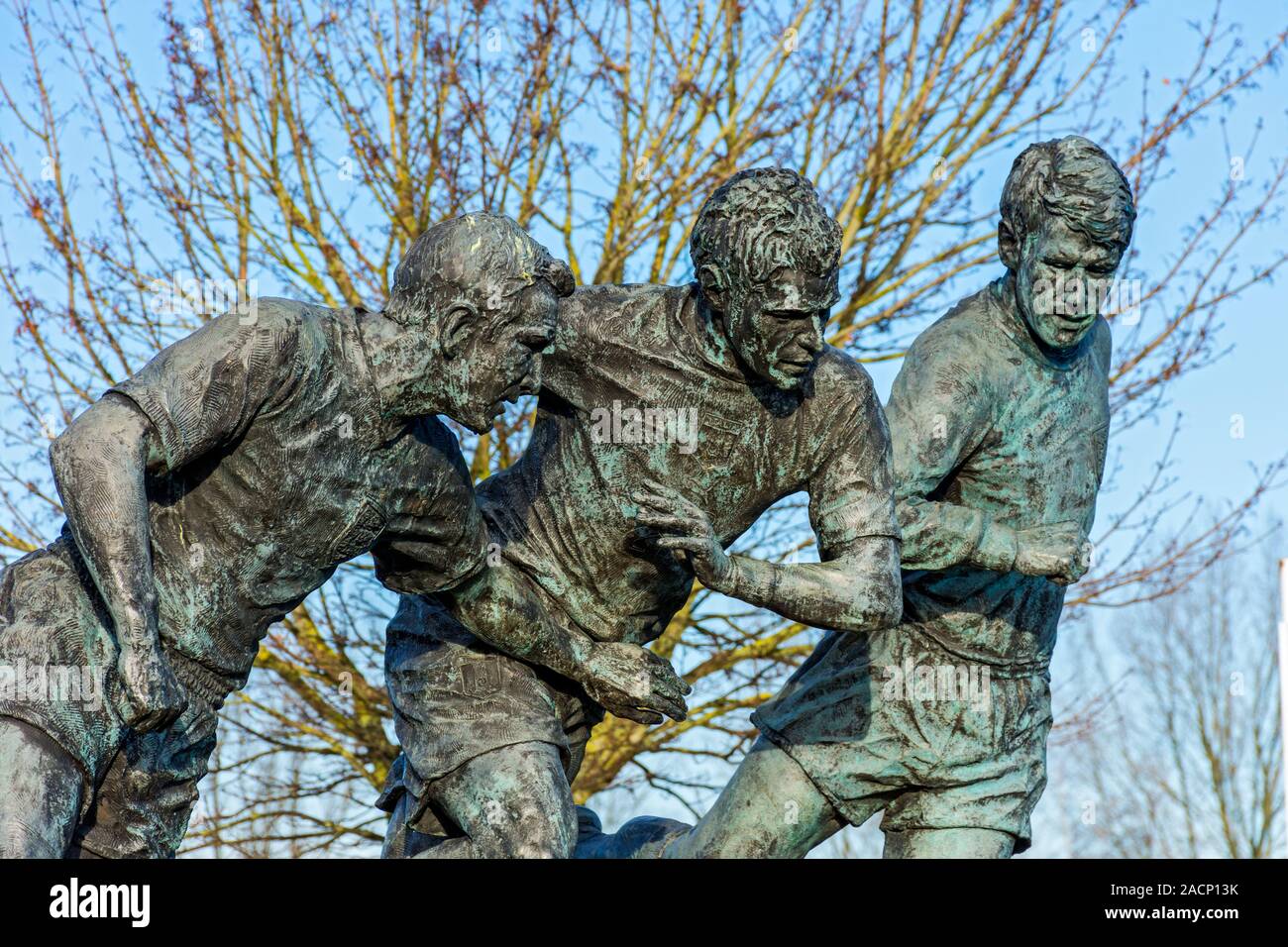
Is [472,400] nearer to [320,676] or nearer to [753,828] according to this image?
[753,828]

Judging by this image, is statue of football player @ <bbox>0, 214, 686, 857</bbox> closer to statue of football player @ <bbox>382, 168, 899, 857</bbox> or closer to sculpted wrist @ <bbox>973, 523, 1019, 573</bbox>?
statue of football player @ <bbox>382, 168, 899, 857</bbox>

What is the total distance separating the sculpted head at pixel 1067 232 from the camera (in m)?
5.80

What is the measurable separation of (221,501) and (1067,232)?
2.33m

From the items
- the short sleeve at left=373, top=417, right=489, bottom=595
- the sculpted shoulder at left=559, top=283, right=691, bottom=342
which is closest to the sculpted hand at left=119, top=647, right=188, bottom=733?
the short sleeve at left=373, top=417, right=489, bottom=595

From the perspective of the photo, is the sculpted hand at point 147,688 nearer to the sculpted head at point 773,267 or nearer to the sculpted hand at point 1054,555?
the sculpted head at point 773,267

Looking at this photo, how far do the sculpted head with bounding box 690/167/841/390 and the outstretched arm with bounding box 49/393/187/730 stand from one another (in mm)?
1483

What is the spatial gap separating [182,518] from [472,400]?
2.28ft

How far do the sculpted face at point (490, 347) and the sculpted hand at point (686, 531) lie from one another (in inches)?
16.2

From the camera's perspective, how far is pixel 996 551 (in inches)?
224

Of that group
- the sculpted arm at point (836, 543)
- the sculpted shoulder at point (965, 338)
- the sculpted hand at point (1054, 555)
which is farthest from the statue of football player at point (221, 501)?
the sculpted hand at point (1054, 555)

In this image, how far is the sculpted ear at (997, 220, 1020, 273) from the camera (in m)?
6.04

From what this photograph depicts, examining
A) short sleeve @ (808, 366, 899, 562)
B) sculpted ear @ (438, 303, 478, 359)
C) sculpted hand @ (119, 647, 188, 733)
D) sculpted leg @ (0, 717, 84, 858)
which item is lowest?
sculpted leg @ (0, 717, 84, 858)

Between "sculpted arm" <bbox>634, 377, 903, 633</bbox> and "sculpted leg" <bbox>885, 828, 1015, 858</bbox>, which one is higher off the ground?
"sculpted arm" <bbox>634, 377, 903, 633</bbox>

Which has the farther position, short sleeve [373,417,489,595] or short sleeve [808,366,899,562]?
short sleeve [808,366,899,562]
